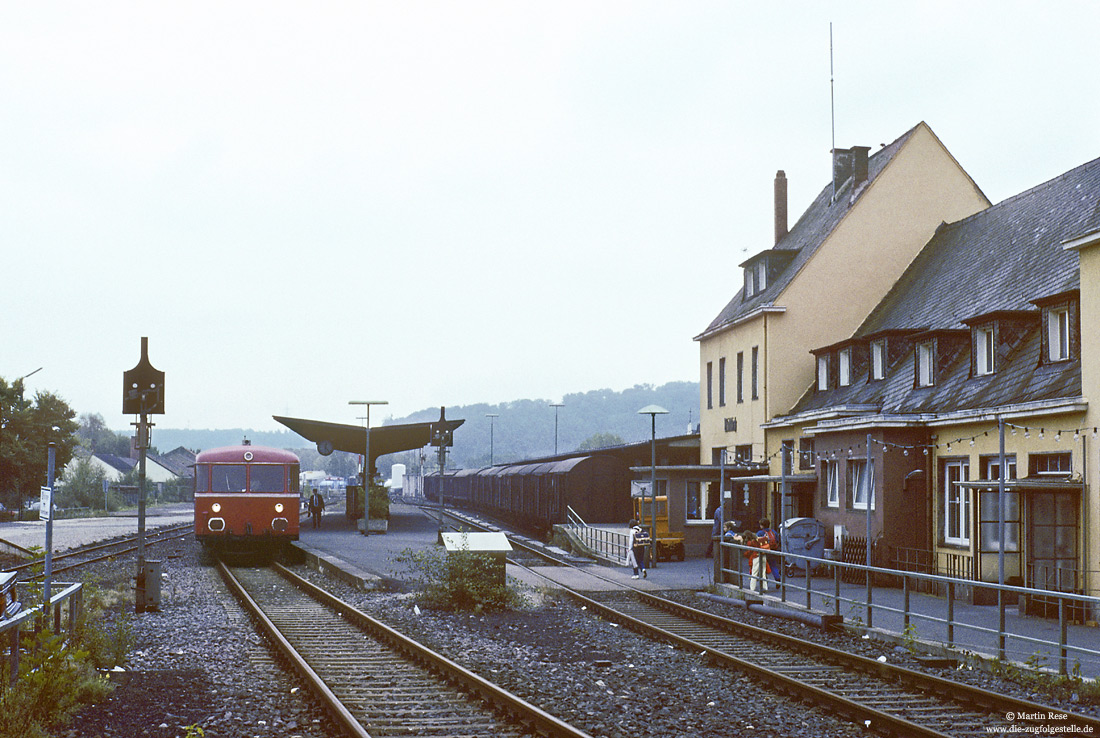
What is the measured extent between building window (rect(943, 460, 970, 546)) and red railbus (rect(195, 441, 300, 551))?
1465cm

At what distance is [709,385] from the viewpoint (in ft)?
131

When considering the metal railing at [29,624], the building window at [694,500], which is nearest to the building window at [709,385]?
the building window at [694,500]

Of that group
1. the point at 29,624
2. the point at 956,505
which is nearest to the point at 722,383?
the point at 956,505

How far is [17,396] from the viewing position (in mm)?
58750

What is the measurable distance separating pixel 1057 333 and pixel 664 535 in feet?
44.4

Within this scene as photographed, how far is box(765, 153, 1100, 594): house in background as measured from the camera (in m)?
19.0

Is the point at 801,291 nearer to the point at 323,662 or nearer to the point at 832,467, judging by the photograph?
the point at 832,467

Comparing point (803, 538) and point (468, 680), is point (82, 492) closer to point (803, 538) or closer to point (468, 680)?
point (803, 538)

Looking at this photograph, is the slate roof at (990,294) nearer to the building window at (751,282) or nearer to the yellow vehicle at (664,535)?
the yellow vehicle at (664,535)

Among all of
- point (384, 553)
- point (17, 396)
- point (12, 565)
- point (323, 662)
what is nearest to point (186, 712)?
point (323, 662)

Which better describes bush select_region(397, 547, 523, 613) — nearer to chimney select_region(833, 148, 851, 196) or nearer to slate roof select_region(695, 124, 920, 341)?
slate roof select_region(695, 124, 920, 341)

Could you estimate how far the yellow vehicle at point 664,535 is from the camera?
31812 millimetres

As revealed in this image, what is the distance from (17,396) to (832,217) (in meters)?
42.2

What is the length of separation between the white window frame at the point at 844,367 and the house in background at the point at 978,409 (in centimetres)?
5
